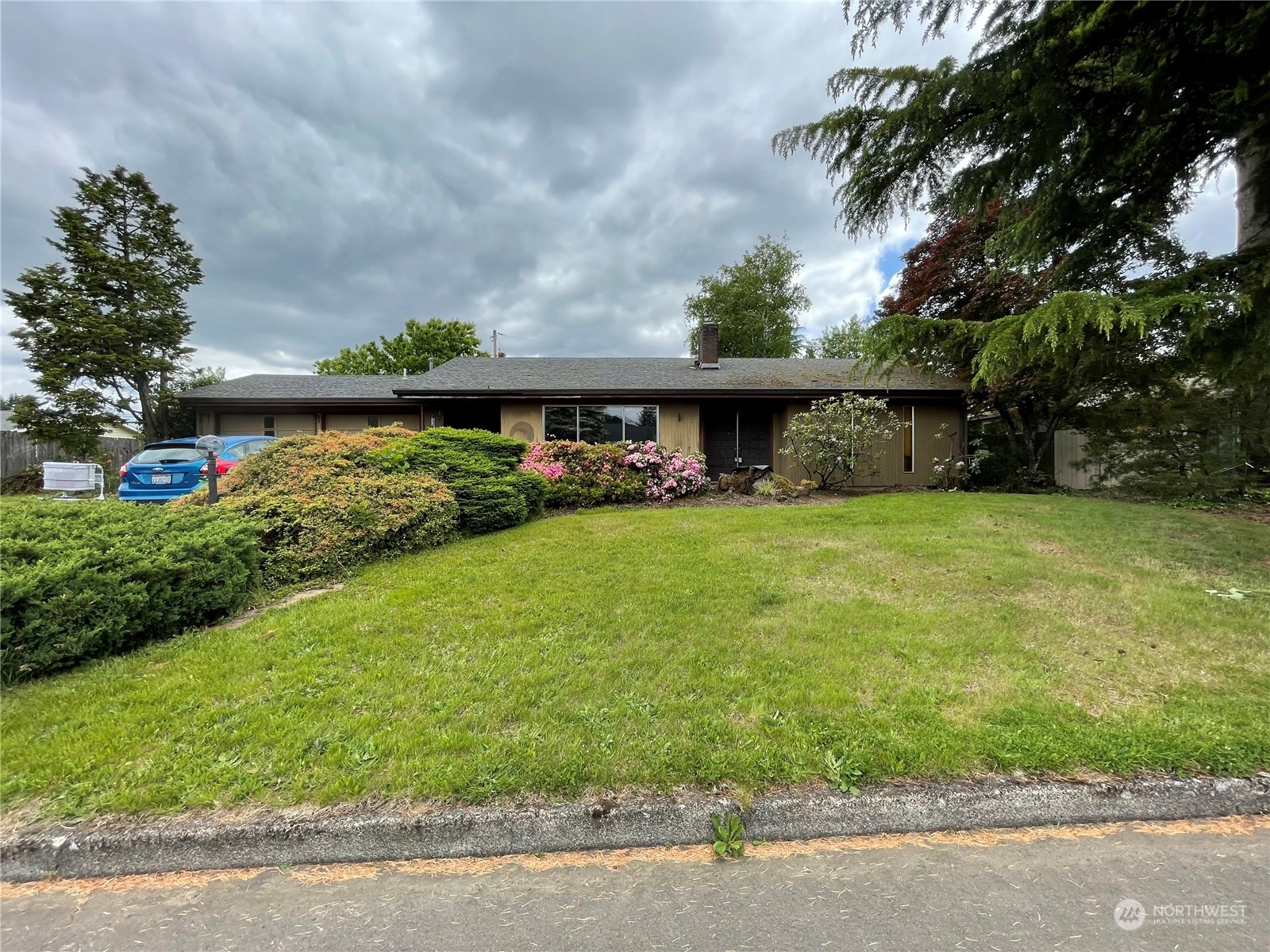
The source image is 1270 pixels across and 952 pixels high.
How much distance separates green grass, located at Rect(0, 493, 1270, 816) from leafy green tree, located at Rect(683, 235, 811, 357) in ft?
73.1

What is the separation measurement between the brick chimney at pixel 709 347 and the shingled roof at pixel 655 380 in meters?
0.25

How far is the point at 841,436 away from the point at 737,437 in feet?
9.46

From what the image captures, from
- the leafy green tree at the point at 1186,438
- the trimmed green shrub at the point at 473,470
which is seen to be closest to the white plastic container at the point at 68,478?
the trimmed green shrub at the point at 473,470

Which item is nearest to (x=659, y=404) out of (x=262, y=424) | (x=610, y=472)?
(x=610, y=472)

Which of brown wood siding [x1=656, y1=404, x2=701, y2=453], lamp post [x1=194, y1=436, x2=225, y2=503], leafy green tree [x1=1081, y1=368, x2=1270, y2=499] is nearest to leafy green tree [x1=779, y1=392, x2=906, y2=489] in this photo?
brown wood siding [x1=656, y1=404, x2=701, y2=453]

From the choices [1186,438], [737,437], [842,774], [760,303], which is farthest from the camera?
[760,303]

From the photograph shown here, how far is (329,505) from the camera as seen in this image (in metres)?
5.25

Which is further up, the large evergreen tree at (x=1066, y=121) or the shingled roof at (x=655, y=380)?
the large evergreen tree at (x=1066, y=121)

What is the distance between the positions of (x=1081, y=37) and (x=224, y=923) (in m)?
8.05

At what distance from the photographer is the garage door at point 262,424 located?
47.7ft

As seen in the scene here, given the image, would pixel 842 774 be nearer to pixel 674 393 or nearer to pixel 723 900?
pixel 723 900

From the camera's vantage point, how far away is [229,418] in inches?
574

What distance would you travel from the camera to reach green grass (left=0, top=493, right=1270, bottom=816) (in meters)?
2.20

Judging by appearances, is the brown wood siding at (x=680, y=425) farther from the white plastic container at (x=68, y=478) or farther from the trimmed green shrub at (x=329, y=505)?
the white plastic container at (x=68, y=478)
